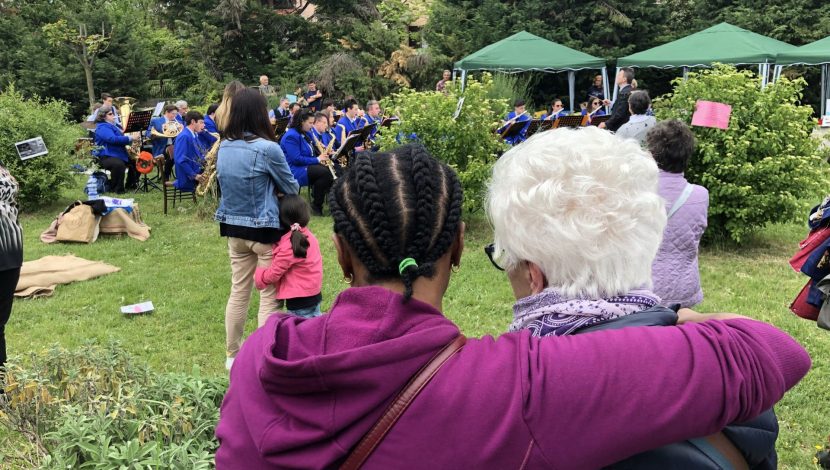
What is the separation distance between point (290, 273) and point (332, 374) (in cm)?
342

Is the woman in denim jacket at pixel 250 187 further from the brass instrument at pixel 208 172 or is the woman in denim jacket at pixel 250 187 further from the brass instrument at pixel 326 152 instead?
the brass instrument at pixel 326 152

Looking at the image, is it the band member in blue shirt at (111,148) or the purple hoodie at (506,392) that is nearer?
the purple hoodie at (506,392)

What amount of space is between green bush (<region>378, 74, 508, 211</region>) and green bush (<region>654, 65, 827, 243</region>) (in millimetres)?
2387

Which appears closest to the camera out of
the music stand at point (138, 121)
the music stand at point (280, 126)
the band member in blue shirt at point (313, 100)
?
the music stand at point (138, 121)

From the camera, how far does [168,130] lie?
13023mm

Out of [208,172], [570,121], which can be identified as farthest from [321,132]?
[570,121]

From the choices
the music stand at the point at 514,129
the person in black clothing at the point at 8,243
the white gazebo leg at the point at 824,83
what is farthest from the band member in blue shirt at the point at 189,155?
the white gazebo leg at the point at 824,83

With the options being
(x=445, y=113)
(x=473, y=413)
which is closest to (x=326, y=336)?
(x=473, y=413)

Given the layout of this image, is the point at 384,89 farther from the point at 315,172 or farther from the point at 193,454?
the point at 193,454

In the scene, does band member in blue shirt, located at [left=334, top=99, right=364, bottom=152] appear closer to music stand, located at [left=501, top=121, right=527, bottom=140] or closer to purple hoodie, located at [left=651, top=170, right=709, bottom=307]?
music stand, located at [left=501, top=121, right=527, bottom=140]

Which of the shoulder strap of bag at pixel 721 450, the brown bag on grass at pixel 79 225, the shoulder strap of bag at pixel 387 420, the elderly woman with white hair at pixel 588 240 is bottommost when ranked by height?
the brown bag on grass at pixel 79 225

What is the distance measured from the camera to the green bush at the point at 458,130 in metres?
8.45

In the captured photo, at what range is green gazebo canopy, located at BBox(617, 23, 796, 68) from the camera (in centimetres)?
1585

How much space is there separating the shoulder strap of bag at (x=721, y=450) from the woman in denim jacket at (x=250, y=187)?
11.9 feet
